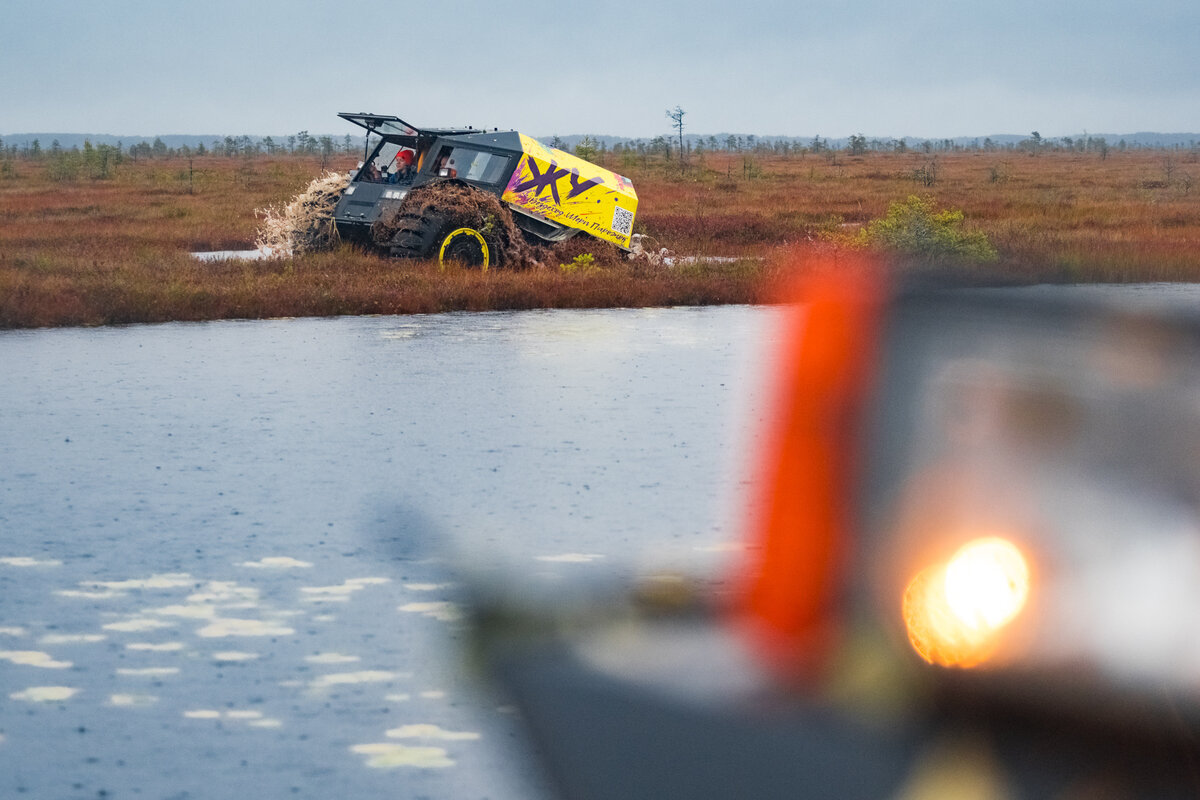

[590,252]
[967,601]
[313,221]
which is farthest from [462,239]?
[967,601]

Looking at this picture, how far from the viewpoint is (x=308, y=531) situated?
25.6 ft

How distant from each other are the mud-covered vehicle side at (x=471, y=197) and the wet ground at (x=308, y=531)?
762cm

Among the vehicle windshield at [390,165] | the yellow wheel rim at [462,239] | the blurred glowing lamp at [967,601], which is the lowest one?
the blurred glowing lamp at [967,601]

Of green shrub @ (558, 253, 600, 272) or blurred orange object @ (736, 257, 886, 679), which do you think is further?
green shrub @ (558, 253, 600, 272)

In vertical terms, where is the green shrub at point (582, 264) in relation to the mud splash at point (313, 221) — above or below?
below

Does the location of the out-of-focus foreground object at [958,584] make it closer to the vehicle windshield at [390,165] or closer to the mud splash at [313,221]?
the vehicle windshield at [390,165]

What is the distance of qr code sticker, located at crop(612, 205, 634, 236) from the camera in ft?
83.5

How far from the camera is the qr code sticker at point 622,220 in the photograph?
2545cm

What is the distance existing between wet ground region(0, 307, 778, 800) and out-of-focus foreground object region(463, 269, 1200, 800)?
71 cm

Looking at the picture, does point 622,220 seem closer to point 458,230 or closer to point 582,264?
point 582,264

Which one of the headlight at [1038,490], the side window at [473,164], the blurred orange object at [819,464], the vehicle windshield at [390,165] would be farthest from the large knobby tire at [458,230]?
the headlight at [1038,490]

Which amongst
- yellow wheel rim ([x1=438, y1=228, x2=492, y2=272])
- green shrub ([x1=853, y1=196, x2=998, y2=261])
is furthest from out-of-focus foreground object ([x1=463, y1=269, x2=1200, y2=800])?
green shrub ([x1=853, y1=196, x2=998, y2=261])

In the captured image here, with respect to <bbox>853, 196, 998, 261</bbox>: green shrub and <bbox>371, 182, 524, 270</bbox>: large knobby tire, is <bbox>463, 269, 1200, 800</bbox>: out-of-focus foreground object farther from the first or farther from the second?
<bbox>853, 196, 998, 261</bbox>: green shrub

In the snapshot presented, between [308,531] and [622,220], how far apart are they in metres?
18.3
